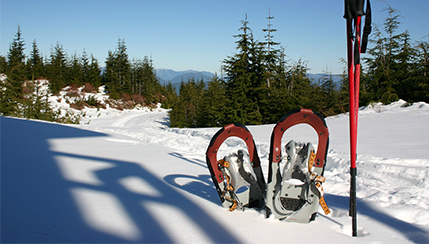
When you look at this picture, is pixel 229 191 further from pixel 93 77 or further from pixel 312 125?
pixel 93 77

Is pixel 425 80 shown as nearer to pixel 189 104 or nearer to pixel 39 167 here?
pixel 39 167

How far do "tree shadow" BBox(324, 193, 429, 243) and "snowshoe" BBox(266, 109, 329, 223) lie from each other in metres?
0.59

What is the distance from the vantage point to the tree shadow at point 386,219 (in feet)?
6.77

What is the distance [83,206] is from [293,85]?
23.7m

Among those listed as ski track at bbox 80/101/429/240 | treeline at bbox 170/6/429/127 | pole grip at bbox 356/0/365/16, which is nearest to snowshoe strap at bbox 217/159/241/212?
ski track at bbox 80/101/429/240

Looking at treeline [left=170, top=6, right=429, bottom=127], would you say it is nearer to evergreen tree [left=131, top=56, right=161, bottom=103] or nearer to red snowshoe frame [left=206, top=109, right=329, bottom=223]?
red snowshoe frame [left=206, top=109, right=329, bottom=223]

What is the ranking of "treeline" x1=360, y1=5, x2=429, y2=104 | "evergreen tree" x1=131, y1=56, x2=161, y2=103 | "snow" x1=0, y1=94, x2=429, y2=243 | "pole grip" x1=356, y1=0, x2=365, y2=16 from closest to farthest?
"pole grip" x1=356, y1=0, x2=365, y2=16, "snow" x1=0, y1=94, x2=429, y2=243, "treeline" x1=360, y1=5, x2=429, y2=104, "evergreen tree" x1=131, y1=56, x2=161, y2=103

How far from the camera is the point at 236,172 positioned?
8.59ft

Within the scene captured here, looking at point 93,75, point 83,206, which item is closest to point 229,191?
point 83,206

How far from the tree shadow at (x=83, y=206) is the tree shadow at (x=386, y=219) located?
4.59 ft

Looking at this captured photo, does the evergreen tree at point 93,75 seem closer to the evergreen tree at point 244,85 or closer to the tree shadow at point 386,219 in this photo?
the evergreen tree at point 244,85

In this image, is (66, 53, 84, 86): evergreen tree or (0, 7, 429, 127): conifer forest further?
(66, 53, 84, 86): evergreen tree

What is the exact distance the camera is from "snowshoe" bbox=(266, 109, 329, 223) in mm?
2279

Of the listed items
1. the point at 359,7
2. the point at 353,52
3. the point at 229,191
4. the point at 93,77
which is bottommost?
the point at 229,191
